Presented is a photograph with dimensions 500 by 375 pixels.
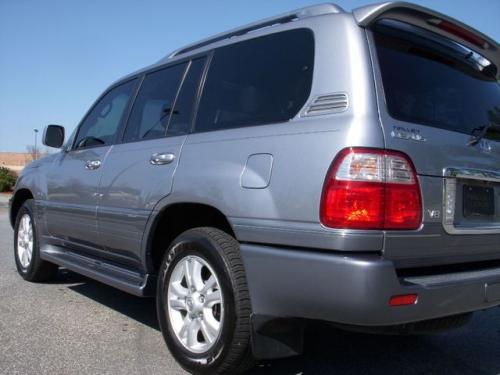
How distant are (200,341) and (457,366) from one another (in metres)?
1.71

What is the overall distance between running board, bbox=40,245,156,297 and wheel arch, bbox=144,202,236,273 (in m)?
0.13

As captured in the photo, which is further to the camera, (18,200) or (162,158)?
(18,200)

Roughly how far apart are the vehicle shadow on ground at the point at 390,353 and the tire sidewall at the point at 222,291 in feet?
1.23

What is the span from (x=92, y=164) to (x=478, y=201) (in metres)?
2.94

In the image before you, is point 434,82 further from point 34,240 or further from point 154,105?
point 34,240

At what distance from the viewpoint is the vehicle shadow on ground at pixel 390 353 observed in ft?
10.9

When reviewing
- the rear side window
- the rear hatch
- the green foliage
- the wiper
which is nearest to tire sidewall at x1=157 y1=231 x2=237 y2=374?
the rear side window

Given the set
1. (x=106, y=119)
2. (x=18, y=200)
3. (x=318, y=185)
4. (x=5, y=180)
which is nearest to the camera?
(x=318, y=185)

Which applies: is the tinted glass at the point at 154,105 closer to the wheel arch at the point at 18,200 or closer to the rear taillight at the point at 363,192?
the rear taillight at the point at 363,192

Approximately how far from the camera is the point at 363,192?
2.40 m

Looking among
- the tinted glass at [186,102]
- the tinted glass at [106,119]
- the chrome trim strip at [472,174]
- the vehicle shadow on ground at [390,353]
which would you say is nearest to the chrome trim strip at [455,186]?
the chrome trim strip at [472,174]

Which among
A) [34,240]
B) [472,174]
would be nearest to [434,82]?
[472,174]

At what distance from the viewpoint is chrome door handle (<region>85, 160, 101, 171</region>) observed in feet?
13.9

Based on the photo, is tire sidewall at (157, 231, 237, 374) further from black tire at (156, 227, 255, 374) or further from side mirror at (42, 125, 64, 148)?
side mirror at (42, 125, 64, 148)
